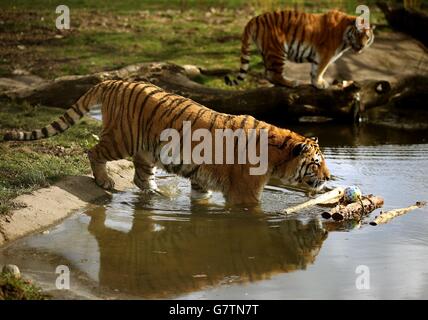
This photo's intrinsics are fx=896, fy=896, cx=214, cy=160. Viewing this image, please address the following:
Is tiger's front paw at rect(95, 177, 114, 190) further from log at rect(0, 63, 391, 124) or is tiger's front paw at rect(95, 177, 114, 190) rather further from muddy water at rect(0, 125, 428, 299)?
log at rect(0, 63, 391, 124)

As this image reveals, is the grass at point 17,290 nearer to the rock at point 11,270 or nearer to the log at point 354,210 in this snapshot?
the rock at point 11,270

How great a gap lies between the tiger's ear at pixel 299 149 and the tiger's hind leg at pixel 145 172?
130cm

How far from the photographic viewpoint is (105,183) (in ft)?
25.5

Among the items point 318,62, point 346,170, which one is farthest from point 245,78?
point 346,170

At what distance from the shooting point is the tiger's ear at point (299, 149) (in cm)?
735

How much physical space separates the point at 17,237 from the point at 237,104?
504 cm

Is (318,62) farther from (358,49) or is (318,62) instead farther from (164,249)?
(164,249)

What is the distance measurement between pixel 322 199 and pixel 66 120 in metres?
2.41

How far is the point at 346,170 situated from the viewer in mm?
8922

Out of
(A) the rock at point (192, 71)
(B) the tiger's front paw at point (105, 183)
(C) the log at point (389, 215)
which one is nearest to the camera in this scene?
Result: (C) the log at point (389, 215)

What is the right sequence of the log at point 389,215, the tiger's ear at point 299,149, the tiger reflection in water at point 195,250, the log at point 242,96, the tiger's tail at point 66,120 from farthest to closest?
1. the log at point 242,96
2. the tiger's tail at point 66,120
3. the tiger's ear at point 299,149
4. the log at point 389,215
5. the tiger reflection in water at point 195,250

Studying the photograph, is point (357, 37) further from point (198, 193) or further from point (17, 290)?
point (17, 290)

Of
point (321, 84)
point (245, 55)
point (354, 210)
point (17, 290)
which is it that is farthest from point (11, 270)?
point (245, 55)

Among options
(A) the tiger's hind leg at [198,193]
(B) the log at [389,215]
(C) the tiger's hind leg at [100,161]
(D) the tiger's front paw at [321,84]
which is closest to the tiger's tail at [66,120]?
(C) the tiger's hind leg at [100,161]
